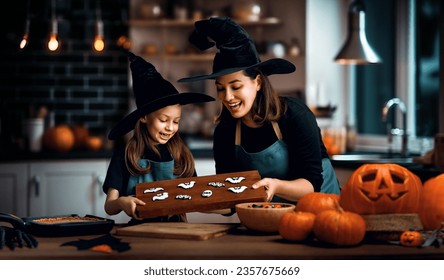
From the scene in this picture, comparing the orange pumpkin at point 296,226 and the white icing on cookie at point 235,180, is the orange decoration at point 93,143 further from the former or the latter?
the orange pumpkin at point 296,226

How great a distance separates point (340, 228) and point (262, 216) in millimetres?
257

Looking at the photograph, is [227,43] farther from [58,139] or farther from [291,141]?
[58,139]

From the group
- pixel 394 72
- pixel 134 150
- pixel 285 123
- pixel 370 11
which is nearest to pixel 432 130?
pixel 394 72

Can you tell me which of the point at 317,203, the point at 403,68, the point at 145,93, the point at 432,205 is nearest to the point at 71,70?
the point at 403,68

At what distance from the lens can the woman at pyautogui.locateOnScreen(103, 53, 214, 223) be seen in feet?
7.32

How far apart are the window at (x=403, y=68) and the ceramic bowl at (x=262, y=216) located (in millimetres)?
2731

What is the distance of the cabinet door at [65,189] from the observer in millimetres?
4383

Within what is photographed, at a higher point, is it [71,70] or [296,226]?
[71,70]

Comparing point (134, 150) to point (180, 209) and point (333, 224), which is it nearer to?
point (180, 209)

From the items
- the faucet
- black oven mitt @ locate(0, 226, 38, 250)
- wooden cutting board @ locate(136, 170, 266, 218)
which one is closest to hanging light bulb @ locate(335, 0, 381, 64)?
the faucet

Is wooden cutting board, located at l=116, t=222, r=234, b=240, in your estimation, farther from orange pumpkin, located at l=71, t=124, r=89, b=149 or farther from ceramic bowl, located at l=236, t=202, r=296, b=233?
orange pumpkin, located at l=71, t=124, r=89, b=149

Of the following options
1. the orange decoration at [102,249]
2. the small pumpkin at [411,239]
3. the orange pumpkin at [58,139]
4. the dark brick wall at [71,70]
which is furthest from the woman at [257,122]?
the dark brick wall at [71,70]

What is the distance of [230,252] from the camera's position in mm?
1677
